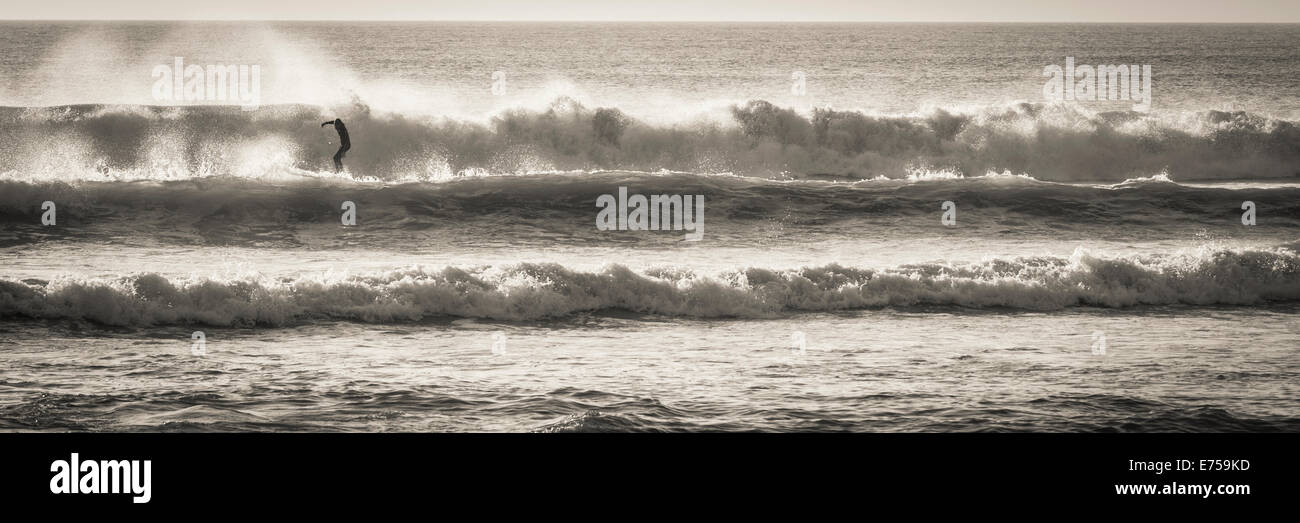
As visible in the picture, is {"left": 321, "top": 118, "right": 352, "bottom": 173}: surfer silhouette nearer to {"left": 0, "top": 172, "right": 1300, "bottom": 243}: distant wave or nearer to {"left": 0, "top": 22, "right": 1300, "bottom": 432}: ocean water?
{"left": 0, "top": 22, "right": 1300, "bottom": 432}: ocean water

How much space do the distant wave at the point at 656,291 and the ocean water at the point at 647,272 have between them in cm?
4

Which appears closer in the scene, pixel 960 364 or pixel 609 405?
pixel 609 405

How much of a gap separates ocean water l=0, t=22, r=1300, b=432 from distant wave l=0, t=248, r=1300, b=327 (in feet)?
0.12

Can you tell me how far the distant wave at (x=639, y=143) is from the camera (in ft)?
72.5

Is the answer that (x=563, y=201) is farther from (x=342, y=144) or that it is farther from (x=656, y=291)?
(x=656, y=291)

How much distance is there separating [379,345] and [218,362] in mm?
1353

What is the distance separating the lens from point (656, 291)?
11664 mm

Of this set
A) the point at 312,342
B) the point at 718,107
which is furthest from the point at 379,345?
the point at 718,107

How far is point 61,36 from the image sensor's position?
8744 centimetres

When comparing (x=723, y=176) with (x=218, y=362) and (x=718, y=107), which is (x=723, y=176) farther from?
(x=218, y=362)

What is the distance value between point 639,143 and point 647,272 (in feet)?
36.3

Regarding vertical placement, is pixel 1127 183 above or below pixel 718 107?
below

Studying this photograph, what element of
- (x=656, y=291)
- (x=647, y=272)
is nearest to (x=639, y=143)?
(x=647, y=272)
